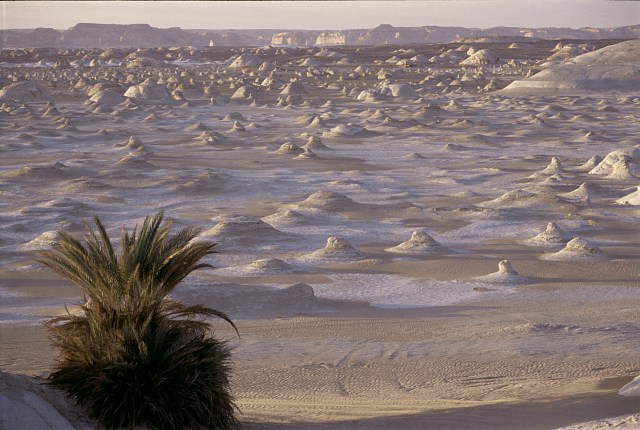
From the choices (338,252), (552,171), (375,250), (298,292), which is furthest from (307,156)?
(298,292)

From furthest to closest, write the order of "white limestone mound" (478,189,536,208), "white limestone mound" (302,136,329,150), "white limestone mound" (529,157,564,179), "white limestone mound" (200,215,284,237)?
"white limestone mound" (302,136,329,150), "white limestone mound" (529,157,564,179), "white limestone mound" (478,189,536,208), "white limestone mound" (200,215,284,237)

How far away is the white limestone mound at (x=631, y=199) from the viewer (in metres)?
16.4

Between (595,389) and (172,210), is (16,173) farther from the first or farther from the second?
(595,389)

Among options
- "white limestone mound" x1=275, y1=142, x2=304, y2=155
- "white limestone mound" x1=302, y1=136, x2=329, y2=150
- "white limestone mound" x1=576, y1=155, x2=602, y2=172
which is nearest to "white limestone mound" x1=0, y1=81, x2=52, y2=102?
"white limestone mound" x1=302, y1=136, x2=329, y2=150

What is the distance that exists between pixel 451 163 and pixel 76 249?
17.2 metres

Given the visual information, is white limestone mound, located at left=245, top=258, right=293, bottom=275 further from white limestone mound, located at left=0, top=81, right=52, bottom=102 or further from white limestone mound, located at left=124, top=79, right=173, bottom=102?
white limestone mound, located at left=0, top=81, right=52, bottom=102

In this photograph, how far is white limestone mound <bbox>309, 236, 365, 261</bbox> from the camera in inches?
480

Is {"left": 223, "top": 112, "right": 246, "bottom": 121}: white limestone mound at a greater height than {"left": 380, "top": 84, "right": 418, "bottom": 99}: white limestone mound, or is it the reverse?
{"left": 380, "top": 84, "right": 418, "bottom": 99}: white limestone mound

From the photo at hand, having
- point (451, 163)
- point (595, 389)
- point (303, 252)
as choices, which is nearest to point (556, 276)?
point (303, 252)

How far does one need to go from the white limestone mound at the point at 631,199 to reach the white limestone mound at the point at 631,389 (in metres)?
10.0

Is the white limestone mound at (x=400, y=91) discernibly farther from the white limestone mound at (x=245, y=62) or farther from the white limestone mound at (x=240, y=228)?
the white limestone mound at (x=245, y=62)

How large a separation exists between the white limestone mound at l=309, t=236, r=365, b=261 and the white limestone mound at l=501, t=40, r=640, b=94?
115ft

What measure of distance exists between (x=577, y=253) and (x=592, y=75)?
3648cm

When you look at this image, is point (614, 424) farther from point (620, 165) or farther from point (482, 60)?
point (482, 60)
